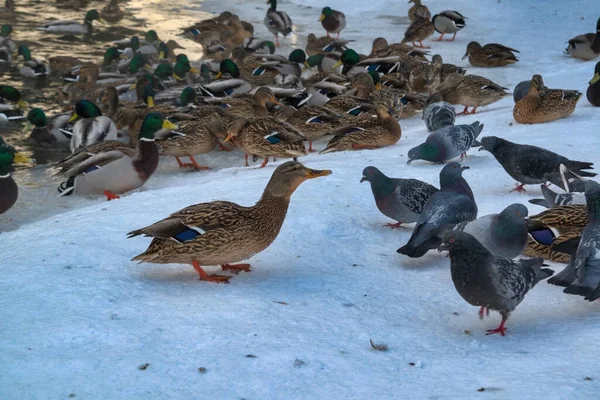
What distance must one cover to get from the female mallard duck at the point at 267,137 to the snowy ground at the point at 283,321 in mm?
2114

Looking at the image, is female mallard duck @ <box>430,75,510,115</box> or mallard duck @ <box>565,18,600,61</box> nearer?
female mallard duck @ <box>430,75,510,115</box>

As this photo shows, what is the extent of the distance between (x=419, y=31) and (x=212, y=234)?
11.0 m

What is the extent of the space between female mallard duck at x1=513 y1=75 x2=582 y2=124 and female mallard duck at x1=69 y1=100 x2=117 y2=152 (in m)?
4.53

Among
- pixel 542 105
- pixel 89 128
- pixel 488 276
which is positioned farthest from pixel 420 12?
pixel 488 276

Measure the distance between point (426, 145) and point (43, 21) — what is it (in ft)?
41.5

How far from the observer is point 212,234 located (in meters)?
4.45

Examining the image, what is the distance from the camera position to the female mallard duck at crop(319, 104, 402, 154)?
8.94 metres

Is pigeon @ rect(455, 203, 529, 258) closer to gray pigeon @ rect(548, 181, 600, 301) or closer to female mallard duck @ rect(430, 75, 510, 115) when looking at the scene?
gray pigeon @ rect(548, 181, 600, 301)

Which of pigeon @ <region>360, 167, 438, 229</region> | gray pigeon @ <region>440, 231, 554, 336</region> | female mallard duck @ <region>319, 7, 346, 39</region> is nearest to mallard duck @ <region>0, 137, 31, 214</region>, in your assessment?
pigeon @ <region>360, 167, 438, 229</region>

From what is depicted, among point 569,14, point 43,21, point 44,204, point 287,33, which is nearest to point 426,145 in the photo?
point 44,204

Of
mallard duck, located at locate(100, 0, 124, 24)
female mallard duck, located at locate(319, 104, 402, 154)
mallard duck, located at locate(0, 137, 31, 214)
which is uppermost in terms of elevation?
female mallard duck, located at locate(319, 104, 402, 154)

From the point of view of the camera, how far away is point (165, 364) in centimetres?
350

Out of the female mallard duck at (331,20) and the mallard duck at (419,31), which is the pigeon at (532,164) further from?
the female mallard duck at (331,20)

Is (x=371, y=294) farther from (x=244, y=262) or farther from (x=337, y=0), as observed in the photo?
(x=337, y=0)
